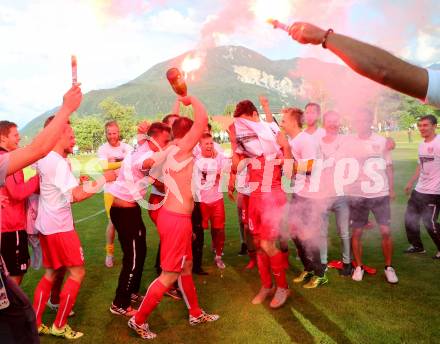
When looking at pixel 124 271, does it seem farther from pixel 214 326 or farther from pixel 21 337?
pixel 21 337

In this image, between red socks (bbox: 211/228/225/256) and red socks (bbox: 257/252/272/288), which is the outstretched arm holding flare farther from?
red socks (bbox: 211/228/225/256)

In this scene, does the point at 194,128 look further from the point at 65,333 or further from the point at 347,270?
the point at 347,270

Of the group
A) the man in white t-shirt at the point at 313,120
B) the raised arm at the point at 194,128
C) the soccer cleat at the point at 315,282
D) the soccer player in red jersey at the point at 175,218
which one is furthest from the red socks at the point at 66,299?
the man in white t-shirt at the point at 313,120

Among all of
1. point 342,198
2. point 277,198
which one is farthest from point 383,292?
point 277,198

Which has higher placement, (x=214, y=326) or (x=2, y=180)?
(x=2, y=180)

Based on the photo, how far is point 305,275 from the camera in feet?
21.1

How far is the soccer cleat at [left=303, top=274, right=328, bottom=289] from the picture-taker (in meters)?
6.08

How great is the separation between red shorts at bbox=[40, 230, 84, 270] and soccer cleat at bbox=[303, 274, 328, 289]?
316 centimetres

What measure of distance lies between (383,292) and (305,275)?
3.74ft

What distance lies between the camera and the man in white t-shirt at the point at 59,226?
462 centimetres

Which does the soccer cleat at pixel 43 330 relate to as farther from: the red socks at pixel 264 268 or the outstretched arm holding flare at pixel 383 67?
the outstretched arm holding flare at pixel 383 67

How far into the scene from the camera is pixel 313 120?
6438 mm

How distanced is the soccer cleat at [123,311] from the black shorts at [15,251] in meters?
1.20

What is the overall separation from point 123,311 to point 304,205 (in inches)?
116
